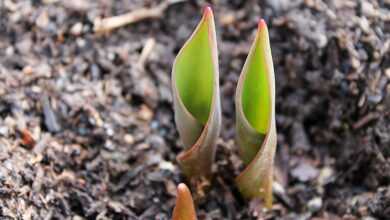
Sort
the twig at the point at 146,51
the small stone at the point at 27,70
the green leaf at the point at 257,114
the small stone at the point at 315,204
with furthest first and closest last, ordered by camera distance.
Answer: the twig at the point at 146,51 < the small stone at the point at 27,70 < the small stone at the point at 315,204 < the green leaf at the point at 257,114

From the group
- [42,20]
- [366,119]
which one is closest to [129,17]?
[42,20]

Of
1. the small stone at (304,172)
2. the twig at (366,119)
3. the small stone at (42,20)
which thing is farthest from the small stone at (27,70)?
the twig at (366,119)

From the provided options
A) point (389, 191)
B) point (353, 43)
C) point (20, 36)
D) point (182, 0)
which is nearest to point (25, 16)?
point (20, 36)

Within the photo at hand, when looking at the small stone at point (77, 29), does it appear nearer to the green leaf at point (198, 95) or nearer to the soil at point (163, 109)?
the soil at point (163, 109)

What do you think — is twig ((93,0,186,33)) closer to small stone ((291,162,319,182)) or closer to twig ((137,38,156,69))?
twig ((137,38,156,69))

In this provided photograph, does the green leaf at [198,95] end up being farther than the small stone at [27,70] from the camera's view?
No

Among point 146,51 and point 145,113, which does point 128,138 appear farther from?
point 146,51
